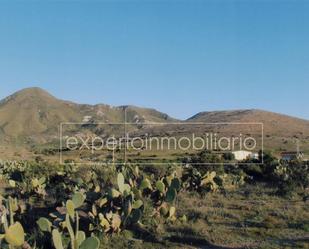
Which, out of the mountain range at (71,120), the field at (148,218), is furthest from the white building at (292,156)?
the mountain range at (71,120)

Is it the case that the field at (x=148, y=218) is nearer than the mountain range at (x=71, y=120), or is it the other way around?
the field at (x=148, y=218)

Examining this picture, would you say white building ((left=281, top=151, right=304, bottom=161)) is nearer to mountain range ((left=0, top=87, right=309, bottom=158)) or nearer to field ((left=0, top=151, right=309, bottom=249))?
field ((left=0, top=151, right=309, bottom=249))

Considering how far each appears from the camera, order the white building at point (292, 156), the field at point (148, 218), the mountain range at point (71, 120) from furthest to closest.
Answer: the mountain range at point (71, 120)
the white building at point (292, 156)
the field at point (148, 218)

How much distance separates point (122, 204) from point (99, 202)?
584 millimetres

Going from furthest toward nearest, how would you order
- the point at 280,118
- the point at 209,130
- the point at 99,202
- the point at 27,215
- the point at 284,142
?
1. the point at 280,118
2. the point at 209,130
3. the point at 284,142
4. the point at 27,215
5. the point at 99,202

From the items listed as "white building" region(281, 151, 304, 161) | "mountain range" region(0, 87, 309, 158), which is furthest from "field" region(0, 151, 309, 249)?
"mountain range" region(0, 87, 309, 158)

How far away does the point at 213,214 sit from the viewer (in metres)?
15.2

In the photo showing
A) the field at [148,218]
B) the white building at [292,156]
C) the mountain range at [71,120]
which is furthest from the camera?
the mountain range at [71,120]

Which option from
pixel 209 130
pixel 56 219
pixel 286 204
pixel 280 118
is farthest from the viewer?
pixel 280 118

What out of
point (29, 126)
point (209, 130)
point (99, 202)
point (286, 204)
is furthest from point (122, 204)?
point (29, 126)

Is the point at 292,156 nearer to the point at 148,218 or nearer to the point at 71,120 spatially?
the point at 148,218

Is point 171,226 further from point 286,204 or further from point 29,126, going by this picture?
point 29,126

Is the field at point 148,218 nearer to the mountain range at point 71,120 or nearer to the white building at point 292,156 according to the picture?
the white building at point 292,156

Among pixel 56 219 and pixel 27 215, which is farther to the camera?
pixel 27 215
